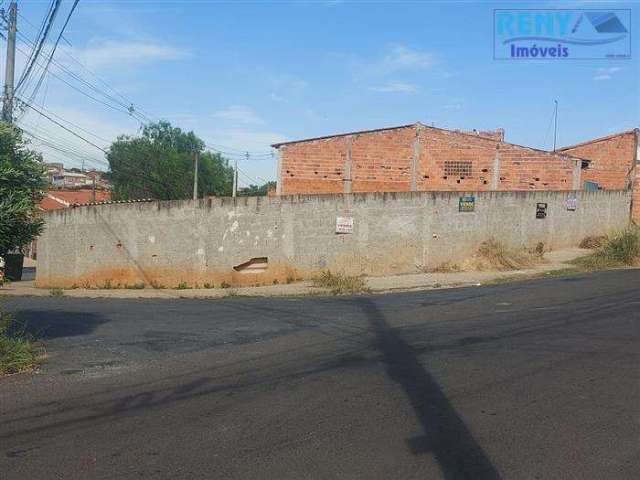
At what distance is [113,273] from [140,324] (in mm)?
12928

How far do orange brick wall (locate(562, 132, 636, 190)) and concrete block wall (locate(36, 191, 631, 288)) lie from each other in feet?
35.9

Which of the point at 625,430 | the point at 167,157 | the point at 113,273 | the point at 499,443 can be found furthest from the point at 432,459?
the point at 167,157

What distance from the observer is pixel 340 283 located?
18.4 metres

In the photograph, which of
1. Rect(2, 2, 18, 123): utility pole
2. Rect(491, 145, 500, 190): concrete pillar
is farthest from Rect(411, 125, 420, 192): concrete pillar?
Rect(2, 2, 18, 123): utility pole

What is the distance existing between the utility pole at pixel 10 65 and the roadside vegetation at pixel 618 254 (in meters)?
17.6

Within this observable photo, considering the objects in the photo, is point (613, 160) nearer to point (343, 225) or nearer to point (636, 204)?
point (636, 204)

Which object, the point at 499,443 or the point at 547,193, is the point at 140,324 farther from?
the point at 547,193

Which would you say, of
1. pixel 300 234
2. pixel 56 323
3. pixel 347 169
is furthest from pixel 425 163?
pixel 56 323

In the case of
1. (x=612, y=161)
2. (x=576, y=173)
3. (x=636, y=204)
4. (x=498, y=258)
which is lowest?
(x=498, y=258)

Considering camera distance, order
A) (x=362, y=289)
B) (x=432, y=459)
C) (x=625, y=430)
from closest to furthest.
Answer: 1. (x=432, y=459)
2. (x=625, y=430)
3. (x=362, y=289)

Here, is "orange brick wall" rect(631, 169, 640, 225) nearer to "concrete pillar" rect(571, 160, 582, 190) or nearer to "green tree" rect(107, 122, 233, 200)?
"concrete pillar" rect(571, 160, 582, 190)

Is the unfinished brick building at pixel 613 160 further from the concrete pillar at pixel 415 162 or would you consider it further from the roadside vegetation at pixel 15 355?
the roadside vegetation at pixel 15 355

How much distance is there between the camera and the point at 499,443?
16.5 feet

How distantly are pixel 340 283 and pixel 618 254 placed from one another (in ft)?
29.3
